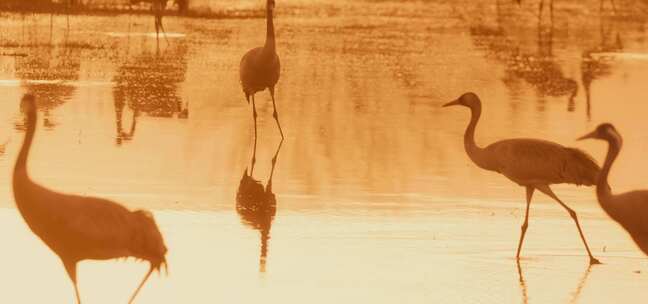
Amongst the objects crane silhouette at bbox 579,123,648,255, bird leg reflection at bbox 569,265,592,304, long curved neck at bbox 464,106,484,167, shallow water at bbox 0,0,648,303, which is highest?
crane silhouette at bbox 579,123,648,255

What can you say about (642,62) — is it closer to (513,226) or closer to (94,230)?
(513,226)

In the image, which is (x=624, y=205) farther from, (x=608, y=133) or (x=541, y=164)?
(x=541, y=164)

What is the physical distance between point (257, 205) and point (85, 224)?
3826mm

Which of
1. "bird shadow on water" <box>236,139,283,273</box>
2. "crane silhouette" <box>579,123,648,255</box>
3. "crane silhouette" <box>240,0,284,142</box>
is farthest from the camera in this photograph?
"crane silhouette" <box>240,0,284,142</box>

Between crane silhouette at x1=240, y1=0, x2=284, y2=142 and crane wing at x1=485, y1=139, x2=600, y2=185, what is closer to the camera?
crane wing at x1=485, y1=139, x2=600, y2=185

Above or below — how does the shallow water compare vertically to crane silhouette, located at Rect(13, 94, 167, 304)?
below

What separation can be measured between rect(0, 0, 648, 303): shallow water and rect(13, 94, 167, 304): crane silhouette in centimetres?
55

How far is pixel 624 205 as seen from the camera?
32.4 ft

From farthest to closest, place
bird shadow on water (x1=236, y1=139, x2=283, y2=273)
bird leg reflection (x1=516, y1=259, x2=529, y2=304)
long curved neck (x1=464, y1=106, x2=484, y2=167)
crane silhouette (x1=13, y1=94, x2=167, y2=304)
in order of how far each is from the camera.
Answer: long curved neck (x1=464, y1=106, x2=484, y2=167) < bird shadow on water (x1=236, y1=139, x2=283, y2=273) < bird leg reflection (x1=516, y1=259, x2=529, y2=304) < crane silhouette (x1=13, y1=94, x2=167, y2=304)

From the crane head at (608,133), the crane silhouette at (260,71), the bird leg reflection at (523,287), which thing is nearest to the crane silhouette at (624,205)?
the crane head at (608,133)

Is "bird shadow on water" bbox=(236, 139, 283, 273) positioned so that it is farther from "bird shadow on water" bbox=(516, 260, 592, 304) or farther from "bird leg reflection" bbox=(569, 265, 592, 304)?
"bird leg reflection" bbox=(569, 265, 592, 304)

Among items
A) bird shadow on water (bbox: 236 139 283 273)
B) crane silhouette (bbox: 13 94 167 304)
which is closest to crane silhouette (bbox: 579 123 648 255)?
bird shadow on water (bbox: 236 139 283 273)

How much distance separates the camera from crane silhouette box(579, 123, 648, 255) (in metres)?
9.84

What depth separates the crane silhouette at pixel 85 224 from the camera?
8648 mm
